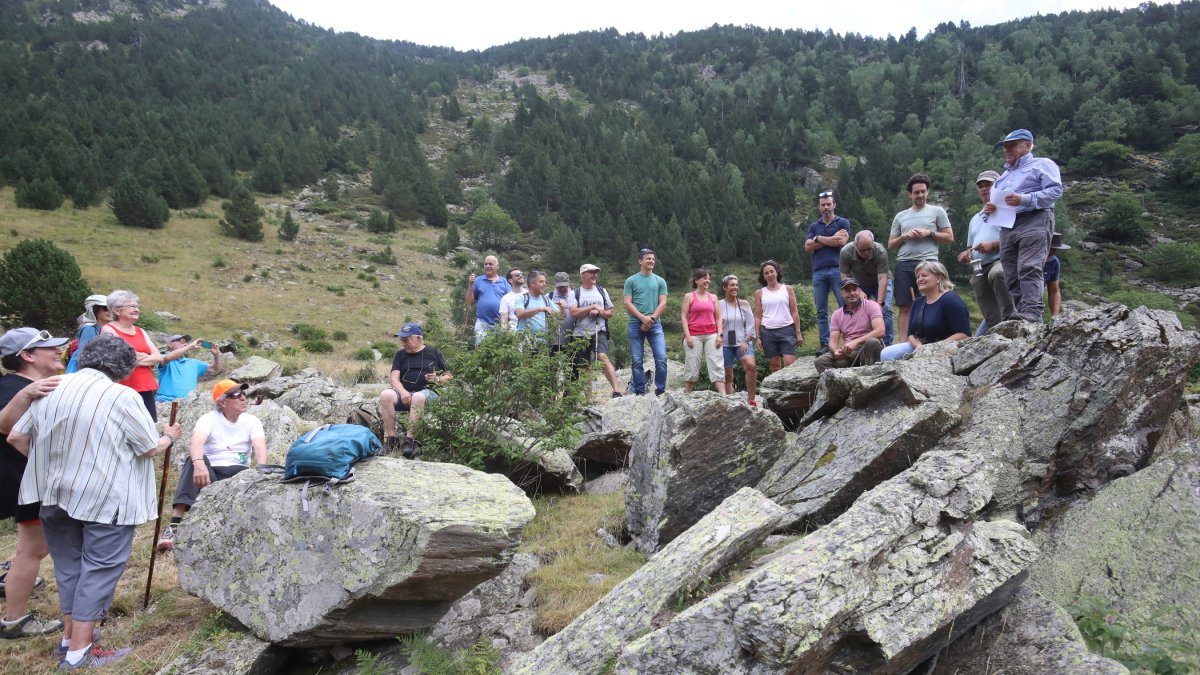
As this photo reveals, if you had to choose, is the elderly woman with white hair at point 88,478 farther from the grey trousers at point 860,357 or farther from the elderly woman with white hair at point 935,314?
the elderly woman with white hair at point 935,314

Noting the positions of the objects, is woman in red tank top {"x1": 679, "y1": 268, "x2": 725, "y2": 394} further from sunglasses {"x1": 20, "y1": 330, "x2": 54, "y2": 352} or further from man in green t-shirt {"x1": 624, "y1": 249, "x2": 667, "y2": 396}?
sunglasses {"x1": 20, "y1": 330, "x2": 54, "y2": 352}

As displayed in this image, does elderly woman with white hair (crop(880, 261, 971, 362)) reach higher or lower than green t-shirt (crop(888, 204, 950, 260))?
lower

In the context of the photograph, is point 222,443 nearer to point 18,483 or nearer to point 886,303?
point 18,483

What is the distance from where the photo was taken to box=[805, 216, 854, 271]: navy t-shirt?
8.83 meters

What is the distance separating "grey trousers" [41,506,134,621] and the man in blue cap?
27.8 feet

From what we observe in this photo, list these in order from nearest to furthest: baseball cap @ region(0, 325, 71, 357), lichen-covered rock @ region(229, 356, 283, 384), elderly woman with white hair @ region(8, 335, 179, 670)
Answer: elderly woman with white hair @ region(8, 335, 179, 670)
baseball cap @ region(0, 325, 71, 357)
lichen-covered rock @ region(229, 356, 283, 384)

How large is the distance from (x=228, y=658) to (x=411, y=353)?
427 cm

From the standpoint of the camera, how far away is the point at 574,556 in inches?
212

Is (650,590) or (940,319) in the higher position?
(940,319)

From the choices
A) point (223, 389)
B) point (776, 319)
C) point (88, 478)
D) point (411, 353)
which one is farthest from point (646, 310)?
point (88, 478)

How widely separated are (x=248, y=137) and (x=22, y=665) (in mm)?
92306

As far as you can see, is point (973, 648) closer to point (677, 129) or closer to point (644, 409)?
point (644, 409)

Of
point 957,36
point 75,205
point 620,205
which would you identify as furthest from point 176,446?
point 957,36

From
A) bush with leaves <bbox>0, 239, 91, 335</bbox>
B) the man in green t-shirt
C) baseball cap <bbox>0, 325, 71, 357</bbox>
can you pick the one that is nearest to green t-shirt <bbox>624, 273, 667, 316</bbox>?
the man in green t-shirt
